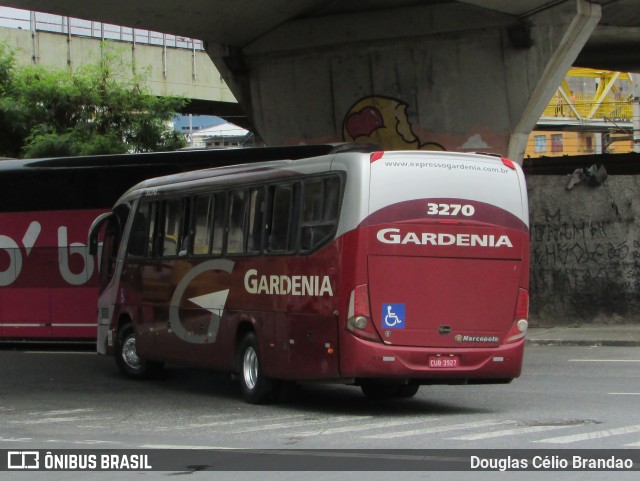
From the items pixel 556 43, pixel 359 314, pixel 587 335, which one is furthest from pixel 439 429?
pixel 587 335

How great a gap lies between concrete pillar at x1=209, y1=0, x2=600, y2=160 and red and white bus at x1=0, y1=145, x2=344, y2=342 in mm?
4620

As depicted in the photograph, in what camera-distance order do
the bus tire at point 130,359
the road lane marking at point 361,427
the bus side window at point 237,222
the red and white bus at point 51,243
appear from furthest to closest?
1. the red and white bus at point 51,243
2. the bus tire at point 130,359
3. the bus side window at point 237,222
4. the road lane marking at point 361,427

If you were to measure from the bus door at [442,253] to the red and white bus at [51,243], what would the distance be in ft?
35.7

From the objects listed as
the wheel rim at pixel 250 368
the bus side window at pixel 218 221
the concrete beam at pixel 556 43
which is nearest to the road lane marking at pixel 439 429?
the wheel rim at pixel 250 368

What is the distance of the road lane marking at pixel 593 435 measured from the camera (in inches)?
409

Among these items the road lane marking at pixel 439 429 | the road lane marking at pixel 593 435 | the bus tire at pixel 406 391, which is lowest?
the bus tire at pixel 406 391

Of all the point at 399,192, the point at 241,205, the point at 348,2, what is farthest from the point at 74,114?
the point at 399,192

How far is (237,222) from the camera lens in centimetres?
1476

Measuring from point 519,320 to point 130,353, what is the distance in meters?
7.11

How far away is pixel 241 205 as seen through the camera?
1470 centimetres

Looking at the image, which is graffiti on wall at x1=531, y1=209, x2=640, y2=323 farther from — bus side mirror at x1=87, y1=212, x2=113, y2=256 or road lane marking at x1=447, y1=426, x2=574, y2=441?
road lane marking at x1=447, y1=426, x2=574, y2=441

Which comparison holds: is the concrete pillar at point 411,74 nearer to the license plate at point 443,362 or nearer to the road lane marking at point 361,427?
the license plate at point 443,362
